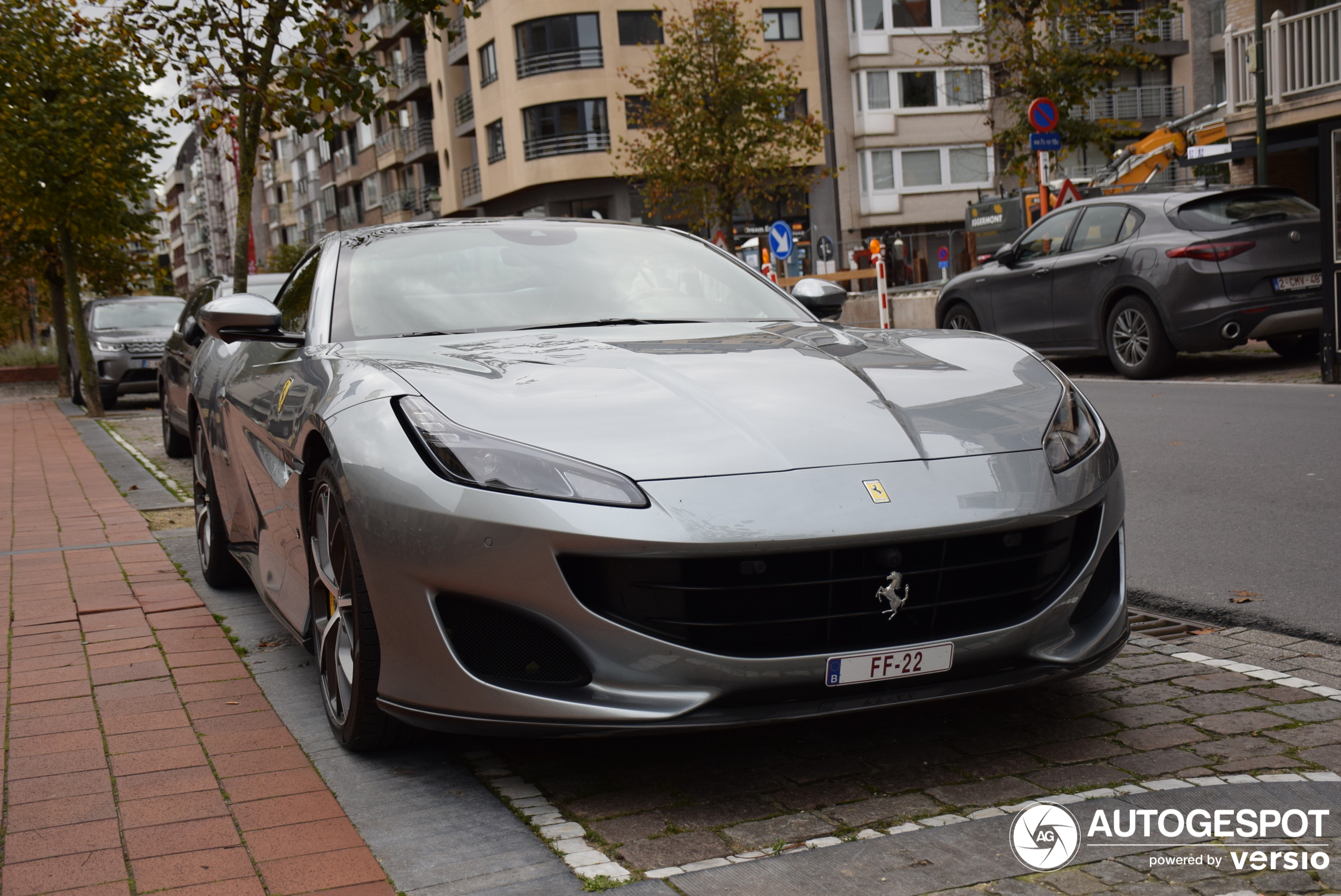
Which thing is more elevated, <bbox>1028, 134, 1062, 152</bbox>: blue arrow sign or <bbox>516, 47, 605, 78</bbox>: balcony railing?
<bbox>516, 47, 605, 78</bbox>: balcony railing

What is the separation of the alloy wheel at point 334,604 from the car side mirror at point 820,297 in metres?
1.90

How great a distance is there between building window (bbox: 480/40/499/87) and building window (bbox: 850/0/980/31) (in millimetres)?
13056

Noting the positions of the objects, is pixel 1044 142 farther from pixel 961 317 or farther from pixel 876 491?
pixel 876 491

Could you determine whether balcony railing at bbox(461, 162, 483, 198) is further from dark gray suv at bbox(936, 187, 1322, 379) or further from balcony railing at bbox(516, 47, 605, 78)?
dark gray suv at bbox(936, 187, 1322, 379)

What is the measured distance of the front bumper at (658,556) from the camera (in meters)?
2.87

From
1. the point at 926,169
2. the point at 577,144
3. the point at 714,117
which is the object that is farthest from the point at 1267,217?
the point at 926,169

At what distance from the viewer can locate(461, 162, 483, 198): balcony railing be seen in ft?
177

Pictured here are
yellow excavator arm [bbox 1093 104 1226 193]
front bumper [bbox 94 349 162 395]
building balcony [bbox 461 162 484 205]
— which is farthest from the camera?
building balcony [bbox 461 162 484 205]

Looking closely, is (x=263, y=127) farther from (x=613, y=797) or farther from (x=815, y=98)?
(x=815, y=98)

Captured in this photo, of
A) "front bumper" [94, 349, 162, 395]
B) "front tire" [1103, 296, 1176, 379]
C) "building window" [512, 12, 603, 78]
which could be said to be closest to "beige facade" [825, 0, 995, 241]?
"building window" [512, 12, 603, 78]

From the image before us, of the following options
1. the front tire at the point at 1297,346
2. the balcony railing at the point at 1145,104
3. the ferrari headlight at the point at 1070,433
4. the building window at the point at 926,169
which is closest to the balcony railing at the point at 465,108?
the building window at the point at 926,169

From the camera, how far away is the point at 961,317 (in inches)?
606

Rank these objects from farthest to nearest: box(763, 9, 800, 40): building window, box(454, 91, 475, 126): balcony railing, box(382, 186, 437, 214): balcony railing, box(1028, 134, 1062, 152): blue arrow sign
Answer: box(382, 186, 437, 214): balcony railing
box(454, 91, 475, 126): balcony railing
box(763, 9, 800, 40): building window
box(1028, 134, 1062, 152): blue arrow sign

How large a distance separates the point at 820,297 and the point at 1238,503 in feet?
9.80
